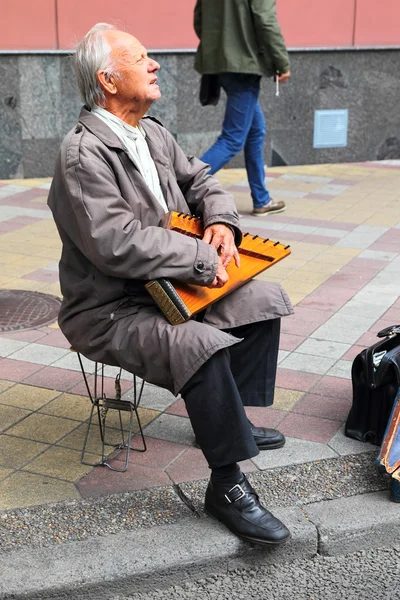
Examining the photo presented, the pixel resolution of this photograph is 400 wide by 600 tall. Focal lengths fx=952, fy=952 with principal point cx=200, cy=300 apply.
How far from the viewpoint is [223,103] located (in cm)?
969

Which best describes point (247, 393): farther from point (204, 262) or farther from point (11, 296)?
point (11, 296)

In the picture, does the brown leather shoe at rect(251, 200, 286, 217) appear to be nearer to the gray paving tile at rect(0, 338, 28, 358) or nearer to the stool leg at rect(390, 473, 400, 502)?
the gray paving tile at rect(0, 338, 28, 358)

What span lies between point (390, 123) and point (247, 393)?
7519 mm

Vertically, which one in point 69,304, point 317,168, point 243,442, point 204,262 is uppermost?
point 204,262

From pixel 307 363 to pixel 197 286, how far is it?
1.40 meters

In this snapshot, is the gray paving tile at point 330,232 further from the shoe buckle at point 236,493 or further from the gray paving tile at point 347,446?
the shoe buckle at point 236,493

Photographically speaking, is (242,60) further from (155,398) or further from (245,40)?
(155,398)

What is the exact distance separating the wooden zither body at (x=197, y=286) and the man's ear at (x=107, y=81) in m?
0.49

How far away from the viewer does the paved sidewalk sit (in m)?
3.61

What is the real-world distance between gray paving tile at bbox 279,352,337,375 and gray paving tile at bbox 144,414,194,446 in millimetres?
772

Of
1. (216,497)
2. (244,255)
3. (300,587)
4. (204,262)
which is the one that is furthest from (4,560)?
(244,255)

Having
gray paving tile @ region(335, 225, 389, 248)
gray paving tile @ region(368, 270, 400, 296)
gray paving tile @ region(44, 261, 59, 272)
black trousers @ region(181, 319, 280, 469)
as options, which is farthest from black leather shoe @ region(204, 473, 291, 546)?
gray paving tile @ region(335, 225, 389, 248)

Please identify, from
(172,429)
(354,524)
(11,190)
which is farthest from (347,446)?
(11,190)

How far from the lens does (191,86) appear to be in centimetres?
957
